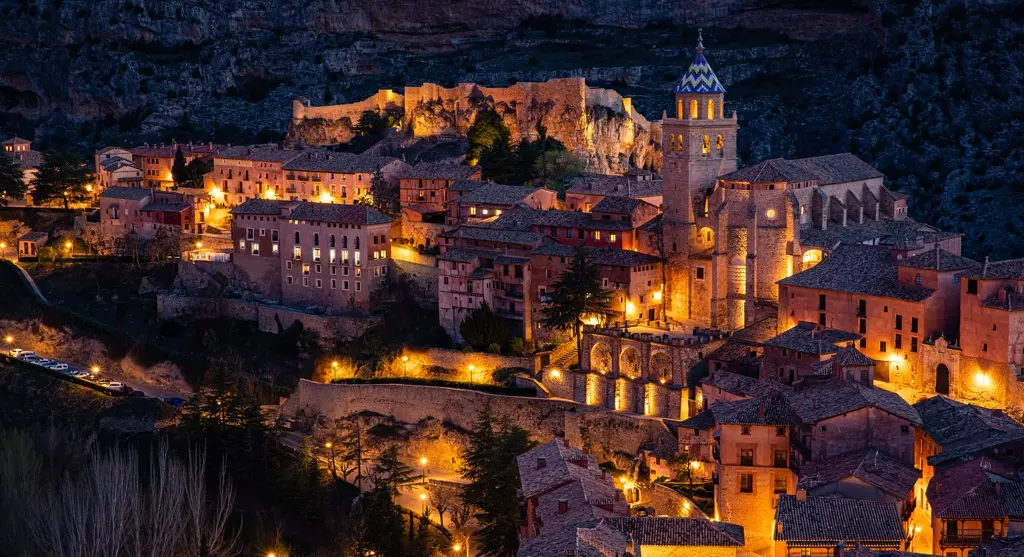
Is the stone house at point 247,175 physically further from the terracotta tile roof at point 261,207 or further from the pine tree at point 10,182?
the pine tree at point 10,182

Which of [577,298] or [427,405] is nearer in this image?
[577,298]

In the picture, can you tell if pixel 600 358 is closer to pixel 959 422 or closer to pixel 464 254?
pixel 464 254

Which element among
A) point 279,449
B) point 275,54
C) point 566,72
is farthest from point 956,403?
point 275,54

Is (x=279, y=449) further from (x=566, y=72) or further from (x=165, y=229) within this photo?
(x=566, y=72)

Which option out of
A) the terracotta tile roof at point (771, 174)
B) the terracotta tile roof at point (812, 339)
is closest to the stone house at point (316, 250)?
the terracotta tile roof at point (771, 174)

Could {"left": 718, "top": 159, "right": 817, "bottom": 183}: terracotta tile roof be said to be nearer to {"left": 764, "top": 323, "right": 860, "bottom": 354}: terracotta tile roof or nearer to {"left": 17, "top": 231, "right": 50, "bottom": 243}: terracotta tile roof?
{"left": 764, "top": 323, "right": 860, "bottom": 354}: terracotta tile roof

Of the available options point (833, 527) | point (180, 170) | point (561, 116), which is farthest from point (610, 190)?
point (833, 527)

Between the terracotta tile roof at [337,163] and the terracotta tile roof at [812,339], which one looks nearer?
the terracotta tile roof at [812,339]
